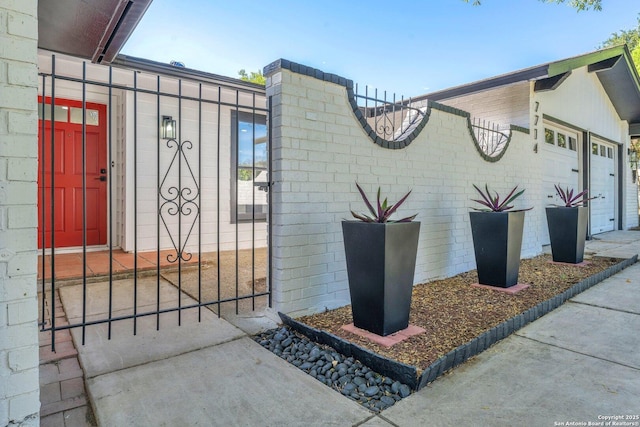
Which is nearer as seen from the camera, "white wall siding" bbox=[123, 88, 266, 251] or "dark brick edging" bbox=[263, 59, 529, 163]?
"dark brick edging" bbox=[263, 59, 529, 163]

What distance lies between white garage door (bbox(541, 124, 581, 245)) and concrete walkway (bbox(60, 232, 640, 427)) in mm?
4865

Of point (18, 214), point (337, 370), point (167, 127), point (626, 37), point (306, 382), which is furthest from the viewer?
point (626, 37)

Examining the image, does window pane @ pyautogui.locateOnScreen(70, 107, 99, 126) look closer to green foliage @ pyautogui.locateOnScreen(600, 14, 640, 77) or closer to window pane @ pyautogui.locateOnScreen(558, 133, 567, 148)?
window pane @ pyautogui.locateOnScreen(558, 133, 567, 148)

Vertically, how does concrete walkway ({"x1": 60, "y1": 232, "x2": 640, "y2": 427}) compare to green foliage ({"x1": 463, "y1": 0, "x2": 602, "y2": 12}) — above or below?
below

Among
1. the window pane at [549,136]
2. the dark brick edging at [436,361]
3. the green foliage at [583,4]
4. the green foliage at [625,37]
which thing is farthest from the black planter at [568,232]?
the green foliage at [625,37]

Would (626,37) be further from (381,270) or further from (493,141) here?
(381,270)

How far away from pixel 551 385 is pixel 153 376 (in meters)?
2.15

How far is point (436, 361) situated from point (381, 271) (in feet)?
2.02

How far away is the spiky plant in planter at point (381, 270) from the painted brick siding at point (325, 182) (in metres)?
0.44

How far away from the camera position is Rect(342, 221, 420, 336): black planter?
93.7 inches

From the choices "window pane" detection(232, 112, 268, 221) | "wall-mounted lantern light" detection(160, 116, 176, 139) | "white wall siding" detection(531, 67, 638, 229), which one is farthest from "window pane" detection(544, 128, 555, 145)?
"wall-mounted lantern light" detection(160, 116, 176, 139)

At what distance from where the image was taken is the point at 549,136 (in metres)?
7.19

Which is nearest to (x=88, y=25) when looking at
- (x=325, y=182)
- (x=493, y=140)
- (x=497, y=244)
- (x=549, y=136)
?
(x=325, y=182)

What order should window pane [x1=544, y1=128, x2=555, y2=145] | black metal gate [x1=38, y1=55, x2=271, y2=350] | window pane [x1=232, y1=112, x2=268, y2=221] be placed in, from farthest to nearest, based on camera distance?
1. window pane [x1=544, y1=128, x2=555, y2=145]
2. window pane [x1=232, y1=112, x2=268, y2=221]
3. black metal gate [x1=38, y1=55, x2=271, y2=350]
